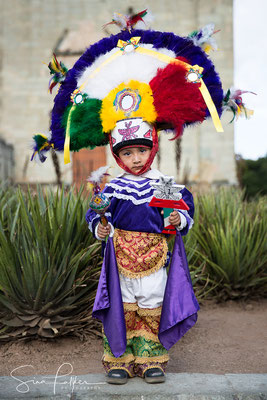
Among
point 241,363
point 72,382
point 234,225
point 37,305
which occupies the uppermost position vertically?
point 234,225

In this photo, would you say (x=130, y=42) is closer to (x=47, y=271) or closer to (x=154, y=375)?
(x=47, y=271)

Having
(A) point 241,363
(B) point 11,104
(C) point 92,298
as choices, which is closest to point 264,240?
(A) point 241,363

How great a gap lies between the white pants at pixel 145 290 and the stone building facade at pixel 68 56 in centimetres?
1014

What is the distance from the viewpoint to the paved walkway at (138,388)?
2.14 meters

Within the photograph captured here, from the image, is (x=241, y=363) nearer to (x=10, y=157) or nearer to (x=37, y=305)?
(x=37, y=305)

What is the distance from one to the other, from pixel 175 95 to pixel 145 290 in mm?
1130

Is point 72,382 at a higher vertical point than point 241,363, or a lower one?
higher

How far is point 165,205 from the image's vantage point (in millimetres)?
2277

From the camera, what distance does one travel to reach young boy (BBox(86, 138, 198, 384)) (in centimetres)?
238

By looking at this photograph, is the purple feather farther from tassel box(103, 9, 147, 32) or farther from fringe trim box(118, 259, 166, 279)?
fringe trim box(118, 259, 166, 279)

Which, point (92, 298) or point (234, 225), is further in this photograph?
point (234, 225)

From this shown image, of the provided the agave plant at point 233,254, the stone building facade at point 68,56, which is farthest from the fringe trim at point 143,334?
the stone building facade at point 68,56

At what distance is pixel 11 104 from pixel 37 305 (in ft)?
36.7

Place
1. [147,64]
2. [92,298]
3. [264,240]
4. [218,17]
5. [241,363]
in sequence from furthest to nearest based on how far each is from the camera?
[218,17], [264,240], [92,298], [241,363], [147,64]
